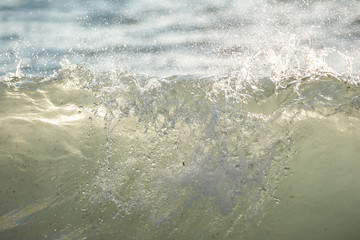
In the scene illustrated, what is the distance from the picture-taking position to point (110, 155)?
2453 millimetres

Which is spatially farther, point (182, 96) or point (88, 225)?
point (182, 96)

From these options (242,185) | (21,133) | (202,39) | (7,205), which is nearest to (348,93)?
(242,185)

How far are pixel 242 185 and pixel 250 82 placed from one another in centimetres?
80

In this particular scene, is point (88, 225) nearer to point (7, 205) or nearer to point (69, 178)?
point (69, 178)

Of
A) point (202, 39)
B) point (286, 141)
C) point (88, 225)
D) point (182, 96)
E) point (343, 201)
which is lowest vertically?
point (88, 225)

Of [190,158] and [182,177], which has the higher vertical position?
[190,158]

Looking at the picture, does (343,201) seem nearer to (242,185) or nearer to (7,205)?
(242,185)

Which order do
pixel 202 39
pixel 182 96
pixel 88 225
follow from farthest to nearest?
pixel 202 39 < pixel 182 96 < pixel 88 225

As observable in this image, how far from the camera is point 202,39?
160 inches

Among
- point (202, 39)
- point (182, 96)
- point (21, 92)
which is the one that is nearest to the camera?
point (182, 96)

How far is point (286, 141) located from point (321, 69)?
2.42 ft

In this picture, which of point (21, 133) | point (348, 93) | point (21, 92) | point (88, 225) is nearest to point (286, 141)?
point (348, 93)

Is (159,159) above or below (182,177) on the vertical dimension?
above

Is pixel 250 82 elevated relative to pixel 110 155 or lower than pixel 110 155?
elevated
